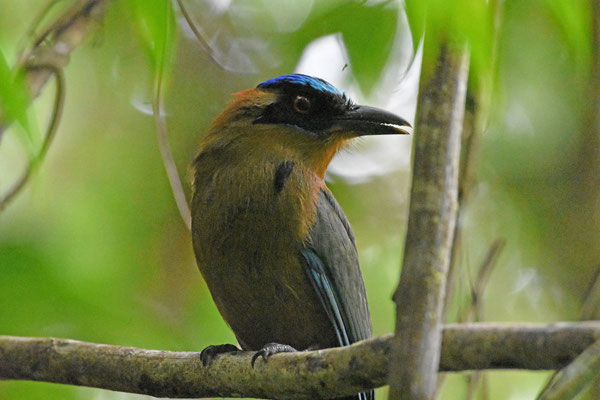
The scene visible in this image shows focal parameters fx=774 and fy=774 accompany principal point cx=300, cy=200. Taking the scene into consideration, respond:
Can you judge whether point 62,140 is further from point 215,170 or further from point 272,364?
point 272,364

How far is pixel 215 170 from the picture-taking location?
3984mm

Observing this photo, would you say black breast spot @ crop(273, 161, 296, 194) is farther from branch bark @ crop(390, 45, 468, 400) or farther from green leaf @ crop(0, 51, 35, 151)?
green leaf @ crop(0, 51, 35, 151)

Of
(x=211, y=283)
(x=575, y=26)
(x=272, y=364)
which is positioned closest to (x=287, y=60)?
(x=211, y=283)

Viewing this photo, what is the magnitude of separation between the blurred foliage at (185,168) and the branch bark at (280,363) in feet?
3.49

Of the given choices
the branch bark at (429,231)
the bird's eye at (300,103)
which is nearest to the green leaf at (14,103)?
the branch bark at (429,231)

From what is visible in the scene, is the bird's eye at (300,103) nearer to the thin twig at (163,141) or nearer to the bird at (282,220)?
the bird at (282,220)

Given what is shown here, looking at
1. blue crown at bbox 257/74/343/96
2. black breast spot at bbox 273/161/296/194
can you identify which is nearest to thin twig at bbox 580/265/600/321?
black breast spot at bbox 273/161/296/194

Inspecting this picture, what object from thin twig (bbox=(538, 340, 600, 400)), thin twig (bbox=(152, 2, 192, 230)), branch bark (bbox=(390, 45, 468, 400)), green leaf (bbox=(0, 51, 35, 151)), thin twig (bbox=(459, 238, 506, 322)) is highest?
thin twig (bbox=(152, 2, 192, 230))

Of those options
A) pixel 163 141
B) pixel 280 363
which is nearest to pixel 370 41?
pixel 163 141

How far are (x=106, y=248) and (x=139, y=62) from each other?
2.28m

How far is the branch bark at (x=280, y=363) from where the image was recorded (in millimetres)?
1968

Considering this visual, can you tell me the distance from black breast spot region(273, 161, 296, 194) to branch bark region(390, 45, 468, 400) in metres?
1.70

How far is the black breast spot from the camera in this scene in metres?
3.75

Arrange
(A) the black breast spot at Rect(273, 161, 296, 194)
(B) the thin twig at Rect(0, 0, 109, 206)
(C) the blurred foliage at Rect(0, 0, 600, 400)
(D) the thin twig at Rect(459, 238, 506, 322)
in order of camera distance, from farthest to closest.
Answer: (C) the blurred foliage at Rect(0, 0, 600, 400) → (B) the thin twig at Rect(0, 0, 109, 206) → (A) the black breast spot at Rect(273, 161, 296, 194) → (D) the thin twig at Rect(459, 238, 506, 322)
